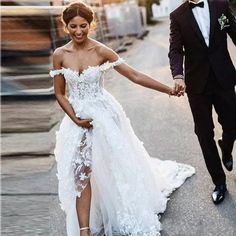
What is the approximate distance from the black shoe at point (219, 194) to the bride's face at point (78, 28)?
1957 millimetres

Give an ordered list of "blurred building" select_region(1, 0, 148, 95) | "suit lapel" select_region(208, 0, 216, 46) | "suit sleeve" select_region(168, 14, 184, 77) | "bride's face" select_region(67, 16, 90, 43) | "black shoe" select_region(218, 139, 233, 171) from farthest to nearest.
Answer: "blurred building" select_region(1, 0, 148, 95) → "black shoe" select_region(218, 139, 233, 171) → "suit sleeve" select_region(168, 14, 184, 77) → "suit lapel" select_region(208, 0, 216, 46) → "bride's face" select_region(67, 16, 90, 43)

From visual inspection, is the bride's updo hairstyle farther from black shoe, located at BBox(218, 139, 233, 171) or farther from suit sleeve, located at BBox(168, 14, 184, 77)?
black shoe, located at BBox(218, 139, 233, 171)

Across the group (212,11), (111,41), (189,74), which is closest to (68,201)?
(189,74)

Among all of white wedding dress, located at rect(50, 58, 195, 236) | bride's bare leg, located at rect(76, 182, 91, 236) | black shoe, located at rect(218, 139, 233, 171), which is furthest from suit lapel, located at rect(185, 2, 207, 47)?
bride's bare leg, located at rect(76, 182, 91, 236)

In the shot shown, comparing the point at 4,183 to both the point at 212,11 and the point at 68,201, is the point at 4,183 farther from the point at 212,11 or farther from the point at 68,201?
the point at 212,11

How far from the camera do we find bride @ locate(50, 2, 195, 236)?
3816 mm

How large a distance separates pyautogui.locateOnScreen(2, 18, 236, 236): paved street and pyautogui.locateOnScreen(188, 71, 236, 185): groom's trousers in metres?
0.38

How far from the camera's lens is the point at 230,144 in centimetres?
474

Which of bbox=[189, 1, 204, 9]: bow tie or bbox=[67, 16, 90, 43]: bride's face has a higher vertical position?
bbox=[189, 1, 204, 9]: bow tie

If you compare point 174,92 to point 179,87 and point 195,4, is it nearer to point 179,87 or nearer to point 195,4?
point 179,87

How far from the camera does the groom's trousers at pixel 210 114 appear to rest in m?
4.20

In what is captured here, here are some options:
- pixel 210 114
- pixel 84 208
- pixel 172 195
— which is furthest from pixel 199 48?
pixel 84 208

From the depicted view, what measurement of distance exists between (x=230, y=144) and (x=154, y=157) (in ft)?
4.82

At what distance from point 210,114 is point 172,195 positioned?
3.27ft
